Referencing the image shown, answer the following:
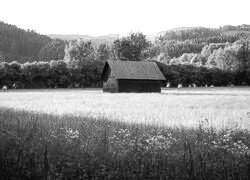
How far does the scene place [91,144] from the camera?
870 centimetres

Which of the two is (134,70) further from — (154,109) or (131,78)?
(154,109)

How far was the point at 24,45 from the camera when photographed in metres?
178

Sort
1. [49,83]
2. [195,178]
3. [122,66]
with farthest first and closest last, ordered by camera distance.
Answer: [49,83], [122,66], [195,178]

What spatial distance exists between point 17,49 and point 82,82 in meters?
110

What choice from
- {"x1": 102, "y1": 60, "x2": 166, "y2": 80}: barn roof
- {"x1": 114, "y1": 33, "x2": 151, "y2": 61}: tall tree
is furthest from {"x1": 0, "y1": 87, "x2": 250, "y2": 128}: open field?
{"x1": 114, "y1": 33, "x2": 151, "y2": 61}: tall tree

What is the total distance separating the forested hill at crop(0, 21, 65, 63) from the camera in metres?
161

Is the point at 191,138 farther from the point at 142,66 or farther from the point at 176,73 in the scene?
the point at 176,73

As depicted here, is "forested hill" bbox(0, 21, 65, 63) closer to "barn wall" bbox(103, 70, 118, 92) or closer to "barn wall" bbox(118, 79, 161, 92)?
"barn wall" bbox(103, 70, 118, 92)

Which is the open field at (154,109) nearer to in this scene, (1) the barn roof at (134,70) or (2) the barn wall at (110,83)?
(2) the barn wall at (110,83)

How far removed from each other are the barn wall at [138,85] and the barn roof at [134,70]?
845 mm

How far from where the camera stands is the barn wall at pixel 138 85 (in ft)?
187

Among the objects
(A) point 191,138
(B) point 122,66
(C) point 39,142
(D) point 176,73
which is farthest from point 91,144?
(D) point 176,73

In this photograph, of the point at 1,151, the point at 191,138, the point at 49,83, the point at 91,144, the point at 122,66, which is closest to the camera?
the point at 1,151

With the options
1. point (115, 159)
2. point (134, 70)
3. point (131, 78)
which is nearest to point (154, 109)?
point (115, 159)
